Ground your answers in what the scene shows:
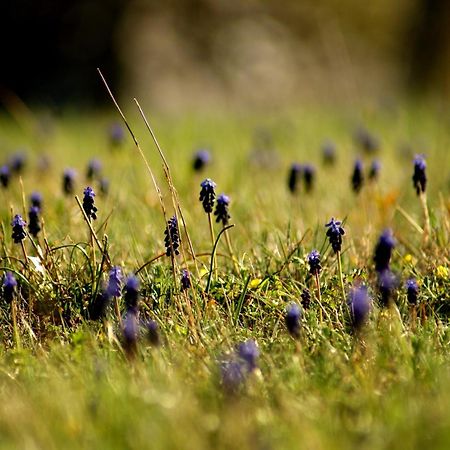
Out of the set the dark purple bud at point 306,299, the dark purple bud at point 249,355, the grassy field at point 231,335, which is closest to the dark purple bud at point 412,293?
the grassy field at point 231,335

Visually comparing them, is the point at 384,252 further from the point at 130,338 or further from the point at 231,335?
the point at 130,338

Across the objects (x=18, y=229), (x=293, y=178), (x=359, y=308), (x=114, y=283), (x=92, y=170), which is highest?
(x=92, y=170)

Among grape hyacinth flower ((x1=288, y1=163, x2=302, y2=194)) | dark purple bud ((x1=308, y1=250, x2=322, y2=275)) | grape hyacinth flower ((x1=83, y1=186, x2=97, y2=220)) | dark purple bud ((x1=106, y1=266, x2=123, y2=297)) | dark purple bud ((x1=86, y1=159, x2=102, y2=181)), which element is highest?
→ dark purple bud ((x1=86, y1=159, x2=102, y2=181))

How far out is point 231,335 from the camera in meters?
2.44

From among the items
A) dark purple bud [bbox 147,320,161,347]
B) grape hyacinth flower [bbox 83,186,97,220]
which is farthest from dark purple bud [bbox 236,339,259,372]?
grape hyacinth flower [bbox 83,186,97,220]

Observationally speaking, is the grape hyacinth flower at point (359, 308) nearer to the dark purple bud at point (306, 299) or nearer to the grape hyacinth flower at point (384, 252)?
the grape hyacinth flower at point (384, 252)

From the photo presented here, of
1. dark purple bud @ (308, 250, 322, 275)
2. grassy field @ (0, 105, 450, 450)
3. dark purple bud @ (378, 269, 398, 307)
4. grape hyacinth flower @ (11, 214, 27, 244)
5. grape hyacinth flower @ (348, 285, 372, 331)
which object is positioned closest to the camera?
grassy field @ (0, 105, 450, 450)

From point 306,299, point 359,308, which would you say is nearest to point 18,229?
point 306,299

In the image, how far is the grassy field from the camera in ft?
6.14

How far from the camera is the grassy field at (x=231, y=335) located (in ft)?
6.14

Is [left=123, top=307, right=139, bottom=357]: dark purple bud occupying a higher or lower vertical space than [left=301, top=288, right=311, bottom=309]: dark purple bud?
lower

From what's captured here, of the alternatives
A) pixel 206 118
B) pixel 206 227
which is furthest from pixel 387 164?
pixel 206 118

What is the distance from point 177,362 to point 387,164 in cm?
323

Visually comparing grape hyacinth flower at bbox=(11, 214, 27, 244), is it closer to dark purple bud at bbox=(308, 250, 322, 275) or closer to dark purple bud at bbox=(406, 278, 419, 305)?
dark purple bud at bbox=(308, 250, 322, 275)
